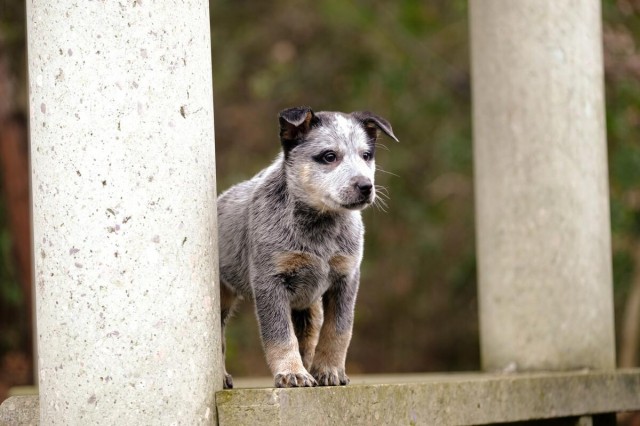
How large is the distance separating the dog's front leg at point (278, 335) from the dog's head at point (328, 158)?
0.49 metres

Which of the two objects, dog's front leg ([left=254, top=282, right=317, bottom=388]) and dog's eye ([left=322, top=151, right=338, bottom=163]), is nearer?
dog's front leg ([left=254, top=282, right=317, bottom=388])

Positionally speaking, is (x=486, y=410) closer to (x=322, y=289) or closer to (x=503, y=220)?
(x=322, y=289)

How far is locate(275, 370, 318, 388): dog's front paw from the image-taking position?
4664 mm

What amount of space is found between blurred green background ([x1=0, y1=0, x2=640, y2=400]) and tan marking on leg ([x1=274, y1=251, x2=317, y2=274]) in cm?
811

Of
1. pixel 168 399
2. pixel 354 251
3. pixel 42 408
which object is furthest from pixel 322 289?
pixel 42 408

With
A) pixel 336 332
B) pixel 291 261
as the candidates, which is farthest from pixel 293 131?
pixel 336 332

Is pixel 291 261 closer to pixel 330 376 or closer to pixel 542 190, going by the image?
pixel 330 376

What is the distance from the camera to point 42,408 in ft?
14.5

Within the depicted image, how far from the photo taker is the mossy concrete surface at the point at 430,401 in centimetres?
442

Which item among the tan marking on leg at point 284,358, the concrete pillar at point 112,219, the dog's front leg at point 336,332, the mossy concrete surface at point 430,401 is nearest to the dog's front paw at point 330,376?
the dog's front leg at point 336,332

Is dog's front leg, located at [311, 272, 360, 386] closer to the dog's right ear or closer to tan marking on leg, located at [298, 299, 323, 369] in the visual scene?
tan marking on leg, located at [298, 299, 323, 369]

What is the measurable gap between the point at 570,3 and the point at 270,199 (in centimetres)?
288

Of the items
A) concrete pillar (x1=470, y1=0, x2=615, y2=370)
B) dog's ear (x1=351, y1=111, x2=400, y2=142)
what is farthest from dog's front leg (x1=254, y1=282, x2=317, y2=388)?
concrete pillar (x1=470, y1=0, x2=615, y2=370)

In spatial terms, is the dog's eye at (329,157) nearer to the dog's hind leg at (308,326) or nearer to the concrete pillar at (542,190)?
the dog's hind leg at (308,326)
